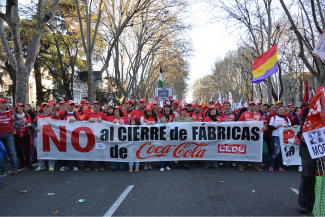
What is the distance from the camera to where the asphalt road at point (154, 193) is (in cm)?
391

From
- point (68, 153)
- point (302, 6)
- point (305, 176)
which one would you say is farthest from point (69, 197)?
point (302, 6)

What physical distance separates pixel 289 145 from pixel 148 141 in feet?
12.8

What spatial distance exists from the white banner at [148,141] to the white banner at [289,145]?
0.59 meters

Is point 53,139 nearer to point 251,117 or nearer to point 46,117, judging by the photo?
point 46,117

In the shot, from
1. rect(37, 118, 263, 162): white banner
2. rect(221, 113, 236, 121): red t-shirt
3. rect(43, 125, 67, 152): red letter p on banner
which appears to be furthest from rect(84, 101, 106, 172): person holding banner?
rect(221, 113, 236, 121): red t-shirt

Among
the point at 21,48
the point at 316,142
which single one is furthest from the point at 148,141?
the point at 21,48

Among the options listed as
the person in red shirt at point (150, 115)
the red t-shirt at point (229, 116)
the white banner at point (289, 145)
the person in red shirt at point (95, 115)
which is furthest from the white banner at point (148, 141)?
the red t-shirt at point (229, 116)

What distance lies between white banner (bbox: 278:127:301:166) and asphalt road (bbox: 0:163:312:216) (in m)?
0.35

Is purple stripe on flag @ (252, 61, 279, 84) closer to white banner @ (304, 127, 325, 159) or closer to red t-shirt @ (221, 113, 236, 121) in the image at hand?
red t-shirt @ (221, 113, 236, 121)

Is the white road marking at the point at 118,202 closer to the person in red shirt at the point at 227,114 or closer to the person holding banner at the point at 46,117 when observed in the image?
the person holding banner at the point at 46,117

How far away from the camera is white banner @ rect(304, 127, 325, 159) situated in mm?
3426

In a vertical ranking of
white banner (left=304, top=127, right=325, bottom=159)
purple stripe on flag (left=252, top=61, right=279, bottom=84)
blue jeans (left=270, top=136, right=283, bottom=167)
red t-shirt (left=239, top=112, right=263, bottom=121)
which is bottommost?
blue jeans (left=270, top=136, right=283, bottom=167)

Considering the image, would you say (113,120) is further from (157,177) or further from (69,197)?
(69,197)

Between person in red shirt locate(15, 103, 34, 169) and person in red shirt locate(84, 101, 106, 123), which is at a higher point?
person in red shirt locate(84, 101, 106, 123)
